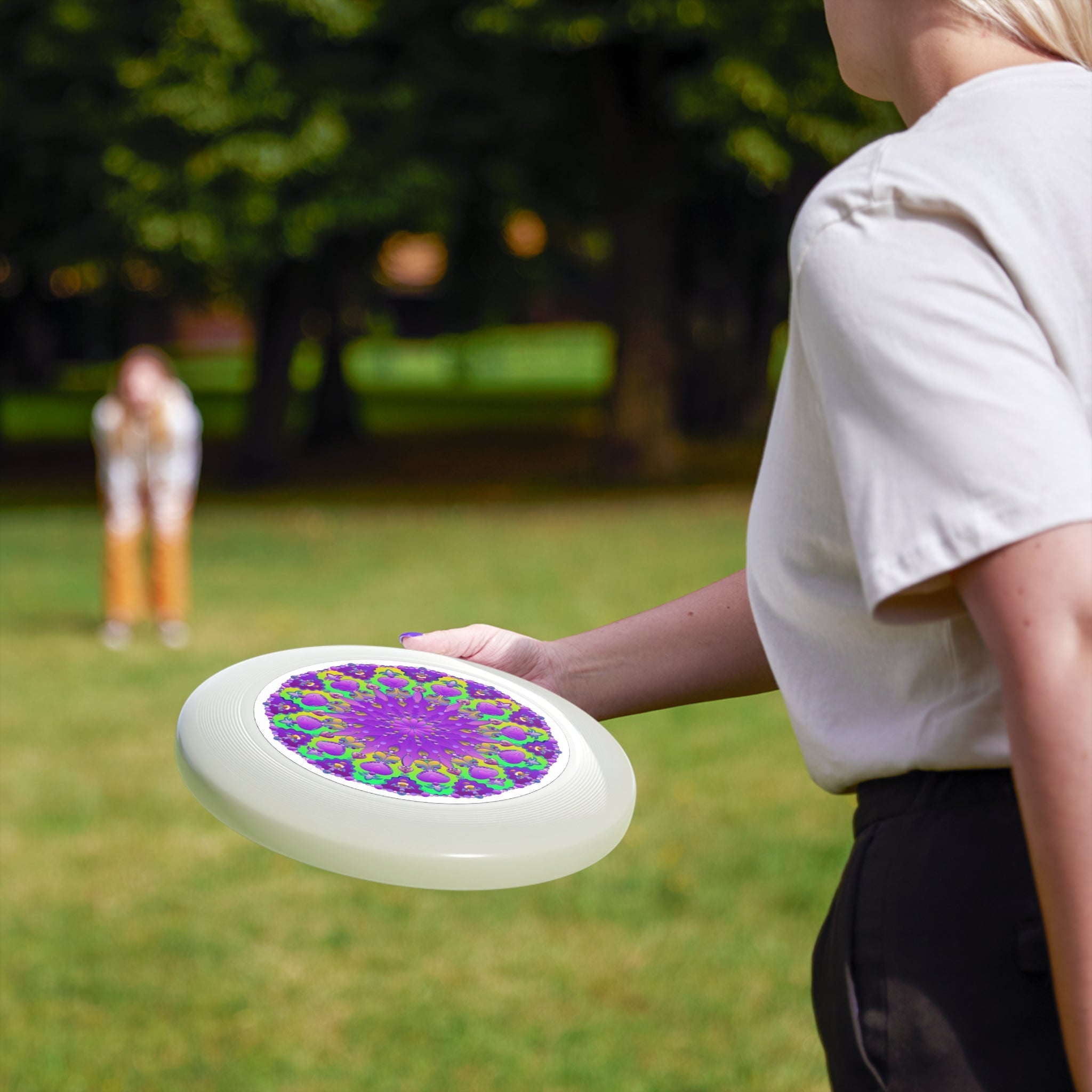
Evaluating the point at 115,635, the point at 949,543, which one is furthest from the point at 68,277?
the point at 949,543

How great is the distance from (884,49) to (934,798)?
66 cm

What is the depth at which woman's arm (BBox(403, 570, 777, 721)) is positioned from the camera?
1626mm

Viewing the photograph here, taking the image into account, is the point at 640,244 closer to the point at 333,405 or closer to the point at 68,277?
the point at 333,405

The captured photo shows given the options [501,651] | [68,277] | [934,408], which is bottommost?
→ [68,277]

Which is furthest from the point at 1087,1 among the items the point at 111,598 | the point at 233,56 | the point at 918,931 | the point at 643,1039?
the point at 233,56

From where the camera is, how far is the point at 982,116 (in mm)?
1111

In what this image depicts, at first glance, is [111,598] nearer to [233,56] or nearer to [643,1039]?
[643,1039]

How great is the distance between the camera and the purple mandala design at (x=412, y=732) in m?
1.43

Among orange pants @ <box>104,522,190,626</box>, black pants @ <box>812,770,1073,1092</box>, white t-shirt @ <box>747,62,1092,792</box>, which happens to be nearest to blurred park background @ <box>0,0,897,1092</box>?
orange pants @ <box>104,522,190,626</box>

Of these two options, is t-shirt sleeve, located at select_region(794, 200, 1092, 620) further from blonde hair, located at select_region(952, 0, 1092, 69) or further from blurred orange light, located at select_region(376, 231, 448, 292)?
blurred orange light, located at select_region(376, 231, 448, 292)

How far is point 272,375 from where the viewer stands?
843 inches

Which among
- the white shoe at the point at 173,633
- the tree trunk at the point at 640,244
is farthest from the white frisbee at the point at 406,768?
the tree trunk at the point at 640,244

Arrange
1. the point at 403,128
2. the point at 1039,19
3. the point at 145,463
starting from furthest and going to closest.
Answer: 1. the point at 403,128
2. the point at 145,463
3. the point at 1039,19

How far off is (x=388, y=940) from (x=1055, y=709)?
4.05 meters
